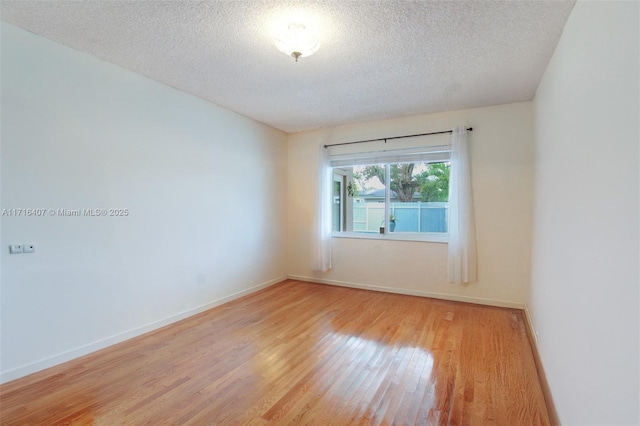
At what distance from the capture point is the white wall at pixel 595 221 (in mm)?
992

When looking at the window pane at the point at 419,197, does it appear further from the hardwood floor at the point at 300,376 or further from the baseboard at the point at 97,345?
the baseboard at the point at 97,345

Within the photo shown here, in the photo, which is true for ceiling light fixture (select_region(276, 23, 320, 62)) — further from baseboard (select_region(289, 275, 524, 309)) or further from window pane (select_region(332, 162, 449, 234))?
baseboard (select_region(289, 275, 524, 309))

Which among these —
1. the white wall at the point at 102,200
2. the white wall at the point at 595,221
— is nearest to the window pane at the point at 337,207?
the white wall at the point at 102,200

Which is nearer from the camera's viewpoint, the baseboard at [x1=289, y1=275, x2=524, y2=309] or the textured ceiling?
the textured ceiling

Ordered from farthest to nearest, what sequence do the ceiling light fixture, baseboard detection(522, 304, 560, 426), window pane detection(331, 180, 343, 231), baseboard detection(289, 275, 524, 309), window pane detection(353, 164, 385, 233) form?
window pane detection(331, 180, 343, 231)
window pane detection(353, 164, 385, 233)
baseboard detection(289, 275, 524, 309)
the ceiling light fixture
baseboard detection(522, 304, 560, 426)

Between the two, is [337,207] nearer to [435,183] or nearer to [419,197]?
[419,197]

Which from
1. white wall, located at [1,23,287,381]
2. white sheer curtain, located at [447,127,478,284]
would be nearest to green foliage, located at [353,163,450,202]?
white sheer curtain, located at [447,127,478,284]

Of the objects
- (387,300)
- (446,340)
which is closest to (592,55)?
(446,340)

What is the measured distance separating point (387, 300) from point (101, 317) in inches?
126

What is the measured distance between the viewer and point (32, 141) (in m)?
2.28

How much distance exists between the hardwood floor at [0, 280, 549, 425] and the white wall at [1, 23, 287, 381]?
1.00 ft

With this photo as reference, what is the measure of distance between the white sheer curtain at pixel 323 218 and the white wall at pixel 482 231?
20 centimetres

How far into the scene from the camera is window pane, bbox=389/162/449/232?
13.8ft

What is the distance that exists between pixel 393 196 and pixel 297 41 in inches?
113
